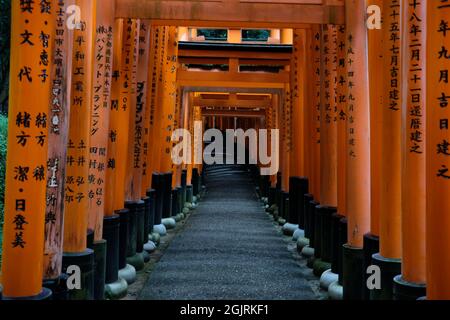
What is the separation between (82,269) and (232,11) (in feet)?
10.7

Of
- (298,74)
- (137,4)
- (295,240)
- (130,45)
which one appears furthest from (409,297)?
(298,74)

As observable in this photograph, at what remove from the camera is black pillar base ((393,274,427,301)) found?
9.70 feet

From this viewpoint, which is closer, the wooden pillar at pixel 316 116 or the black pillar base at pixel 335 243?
the black pillar base at pixel 335 243

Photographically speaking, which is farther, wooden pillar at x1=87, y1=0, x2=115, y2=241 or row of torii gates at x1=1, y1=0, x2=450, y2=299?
wooden pillar at x1=87, y1=0, x2=115, y2=241

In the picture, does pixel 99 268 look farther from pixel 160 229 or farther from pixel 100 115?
pixel 160 229

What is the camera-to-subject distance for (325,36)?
→ 6.38 metres

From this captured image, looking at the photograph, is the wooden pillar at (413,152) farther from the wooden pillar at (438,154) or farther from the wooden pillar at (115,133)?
the wooden pillar at (115,133)

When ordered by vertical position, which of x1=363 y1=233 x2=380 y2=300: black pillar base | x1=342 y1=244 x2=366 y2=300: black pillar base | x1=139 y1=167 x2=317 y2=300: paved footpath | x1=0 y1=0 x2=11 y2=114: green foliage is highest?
x1=0 y1=0 x2=11 y2=114: green foliage

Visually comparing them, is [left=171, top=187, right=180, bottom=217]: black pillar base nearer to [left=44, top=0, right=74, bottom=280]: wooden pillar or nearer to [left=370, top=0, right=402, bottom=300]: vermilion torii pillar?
[left=44, top=0, right=74, bottom=280]: wooden pillar

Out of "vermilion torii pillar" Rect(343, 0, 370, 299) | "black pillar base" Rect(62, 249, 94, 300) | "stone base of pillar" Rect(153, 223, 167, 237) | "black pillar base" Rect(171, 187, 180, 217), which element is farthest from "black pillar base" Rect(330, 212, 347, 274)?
"black pillar base" Rect(171, 187, 180, 217)

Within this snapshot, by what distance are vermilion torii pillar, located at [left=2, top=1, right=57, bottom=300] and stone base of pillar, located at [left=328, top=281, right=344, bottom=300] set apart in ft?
10.8

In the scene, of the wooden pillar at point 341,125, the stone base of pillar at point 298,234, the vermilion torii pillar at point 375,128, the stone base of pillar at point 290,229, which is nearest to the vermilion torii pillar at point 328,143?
the wooden pillar at point 341,125

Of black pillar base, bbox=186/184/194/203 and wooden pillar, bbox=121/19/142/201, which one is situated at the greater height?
wooden pillar, bbox=121/19/142/201

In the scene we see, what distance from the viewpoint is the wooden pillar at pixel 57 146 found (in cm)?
344
